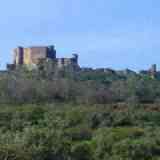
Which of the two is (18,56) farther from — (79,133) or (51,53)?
(79,133)

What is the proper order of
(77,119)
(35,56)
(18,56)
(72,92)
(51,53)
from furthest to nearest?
(18,56) → (51,53) → (35,56) → (72,92) → (77,119)

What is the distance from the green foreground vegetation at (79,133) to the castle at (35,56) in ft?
117

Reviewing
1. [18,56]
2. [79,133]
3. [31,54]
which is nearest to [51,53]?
[31,54]

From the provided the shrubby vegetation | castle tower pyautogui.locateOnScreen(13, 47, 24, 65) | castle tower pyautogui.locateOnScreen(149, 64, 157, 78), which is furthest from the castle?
the shrubby vegetation

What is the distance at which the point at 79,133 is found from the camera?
32344mm

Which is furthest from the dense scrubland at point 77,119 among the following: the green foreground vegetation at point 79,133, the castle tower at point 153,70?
the castle tower at point 153,70

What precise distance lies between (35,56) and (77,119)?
47.2 m

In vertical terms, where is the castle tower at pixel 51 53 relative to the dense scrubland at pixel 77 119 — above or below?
above

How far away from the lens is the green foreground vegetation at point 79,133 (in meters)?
16.7

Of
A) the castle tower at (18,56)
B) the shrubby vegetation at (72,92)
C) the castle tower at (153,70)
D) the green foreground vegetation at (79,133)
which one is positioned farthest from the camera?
the castle tower at (18,56)

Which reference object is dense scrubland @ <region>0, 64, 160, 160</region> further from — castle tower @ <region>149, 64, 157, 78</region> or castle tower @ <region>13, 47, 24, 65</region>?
castle tower @ <region>13, 47, 24, 65</region>

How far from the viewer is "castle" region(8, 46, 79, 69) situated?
83312mm

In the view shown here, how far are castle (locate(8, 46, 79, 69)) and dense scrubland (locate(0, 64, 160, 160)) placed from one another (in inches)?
299

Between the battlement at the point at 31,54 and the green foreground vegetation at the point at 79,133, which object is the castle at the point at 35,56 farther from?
the green foreground vegetation at the point at 79,133
